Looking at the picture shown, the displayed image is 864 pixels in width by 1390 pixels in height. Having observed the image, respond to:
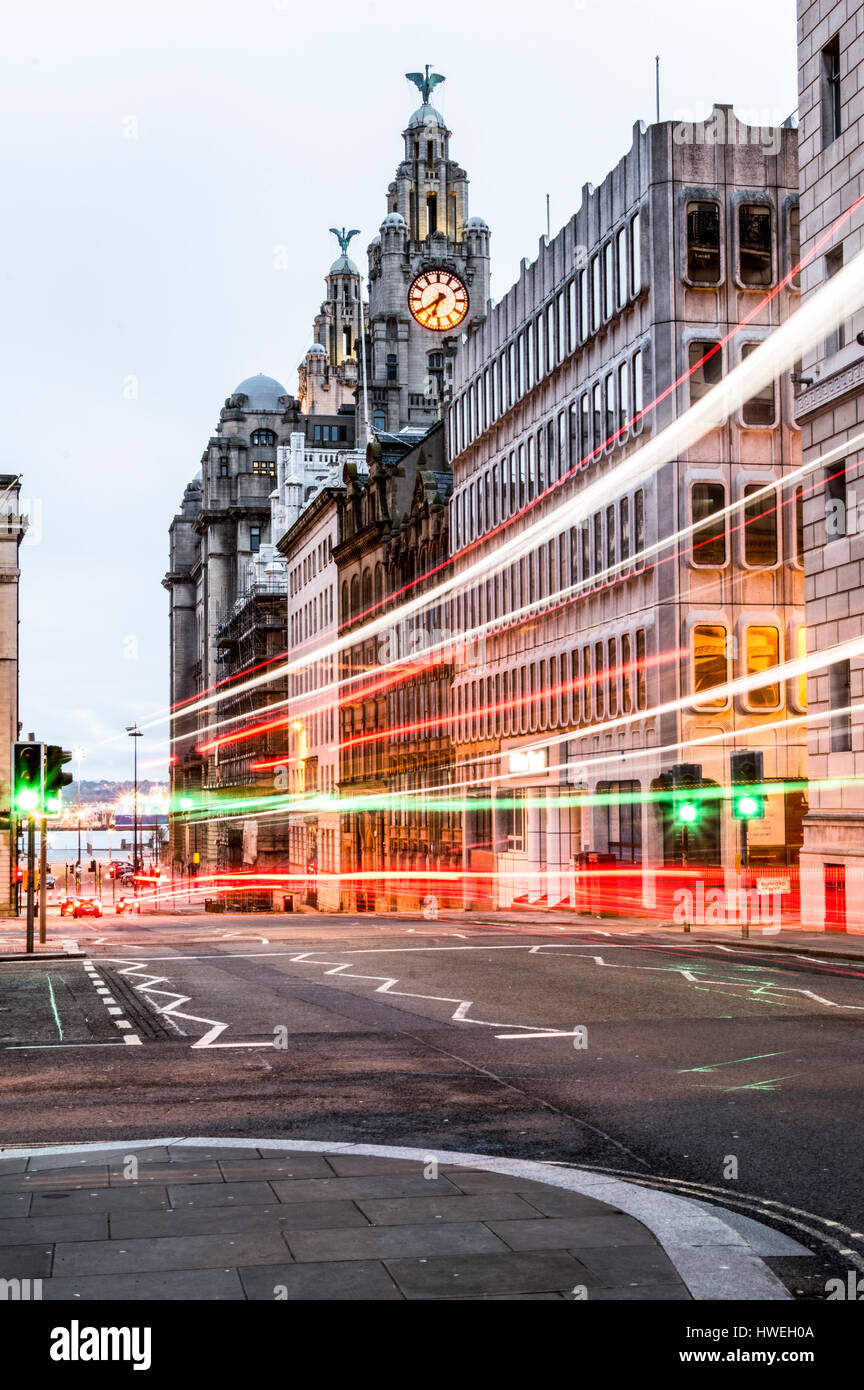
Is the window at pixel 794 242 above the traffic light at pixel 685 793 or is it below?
above

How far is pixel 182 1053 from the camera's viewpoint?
16.4m

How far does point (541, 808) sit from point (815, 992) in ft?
120

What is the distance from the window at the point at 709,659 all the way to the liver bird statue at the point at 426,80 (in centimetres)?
14662

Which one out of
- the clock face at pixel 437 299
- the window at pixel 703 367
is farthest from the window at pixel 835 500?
the clock face at pixel 437 299

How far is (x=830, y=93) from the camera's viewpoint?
38.3 metres

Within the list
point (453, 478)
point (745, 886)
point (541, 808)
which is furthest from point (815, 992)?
point (453, 478)

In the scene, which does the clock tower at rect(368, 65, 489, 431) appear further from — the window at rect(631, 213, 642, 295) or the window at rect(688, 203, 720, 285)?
the window at rect(688, 203, 720, 285)

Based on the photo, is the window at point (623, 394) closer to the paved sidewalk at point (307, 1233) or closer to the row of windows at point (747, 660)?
the row of windows at point (747, 660)

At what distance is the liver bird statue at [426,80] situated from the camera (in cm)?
17675

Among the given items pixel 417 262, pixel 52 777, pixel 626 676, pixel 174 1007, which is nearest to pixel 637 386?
pixel 626 676

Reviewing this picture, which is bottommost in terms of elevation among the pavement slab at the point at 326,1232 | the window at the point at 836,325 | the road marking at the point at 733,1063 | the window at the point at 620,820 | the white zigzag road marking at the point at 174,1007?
the white zigzag road marking at the point at 174,1007

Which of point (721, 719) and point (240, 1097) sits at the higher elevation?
point (721, 719)

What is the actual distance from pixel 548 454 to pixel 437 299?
1670 inches
